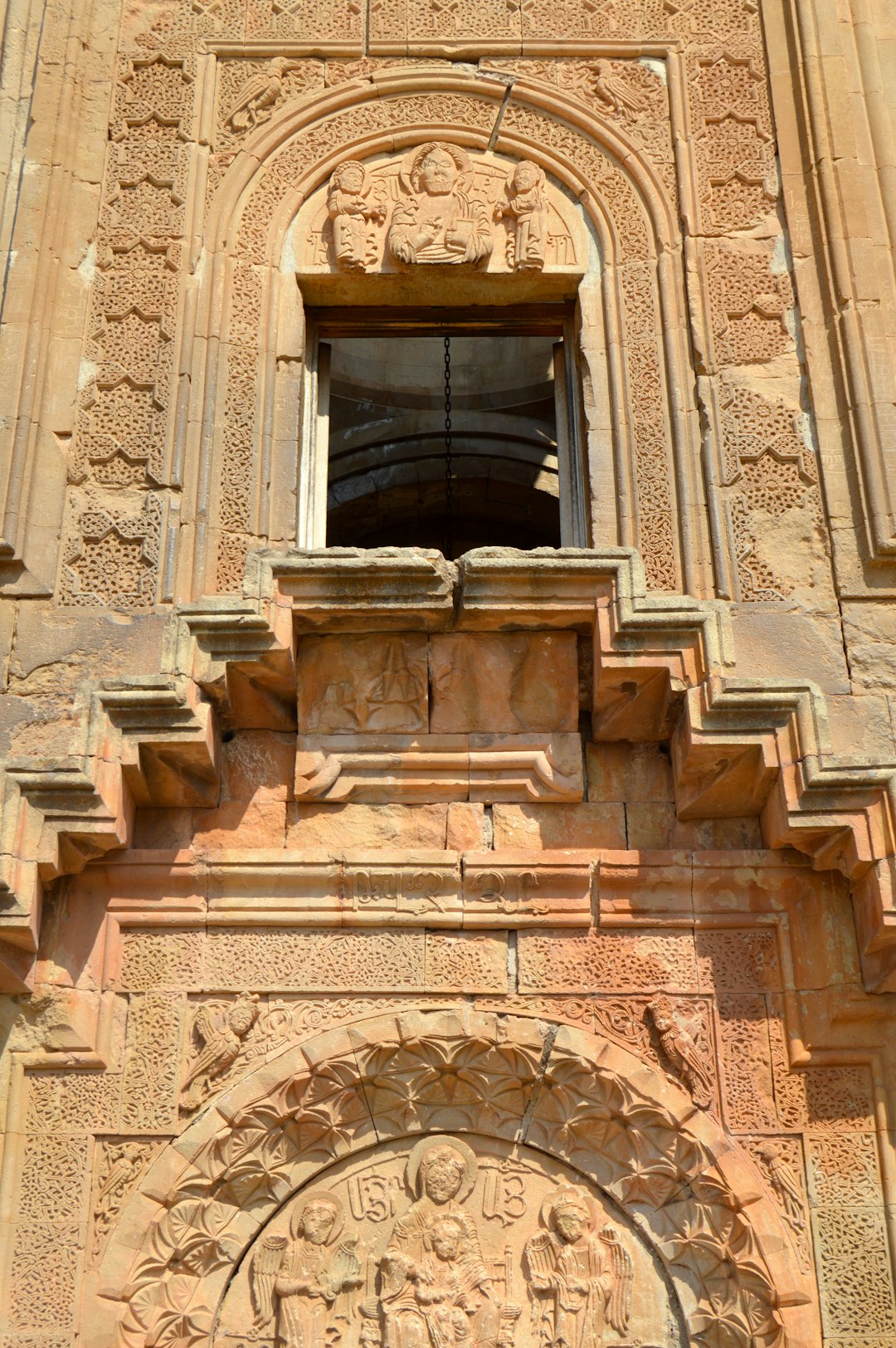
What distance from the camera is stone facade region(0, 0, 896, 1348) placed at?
240 inches

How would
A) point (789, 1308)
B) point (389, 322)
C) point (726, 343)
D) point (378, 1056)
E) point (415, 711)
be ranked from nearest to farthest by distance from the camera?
point (789, 1308) → point (378, 1056) → point (415, 711) → point (726, 343) → point (389, 322)

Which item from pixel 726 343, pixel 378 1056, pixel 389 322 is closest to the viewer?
pixel 378 1056

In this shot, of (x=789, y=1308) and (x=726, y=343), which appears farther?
(x=726, y=343)

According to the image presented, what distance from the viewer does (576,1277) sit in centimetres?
611

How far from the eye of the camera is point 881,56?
25.6 feet

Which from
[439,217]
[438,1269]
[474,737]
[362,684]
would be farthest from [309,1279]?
[439,217]

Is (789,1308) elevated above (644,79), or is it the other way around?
(644,79)

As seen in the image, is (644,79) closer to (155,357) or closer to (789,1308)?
(155,357)

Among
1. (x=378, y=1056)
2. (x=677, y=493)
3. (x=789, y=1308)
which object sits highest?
(x=677, y=493)

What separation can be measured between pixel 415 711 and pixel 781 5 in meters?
4.22

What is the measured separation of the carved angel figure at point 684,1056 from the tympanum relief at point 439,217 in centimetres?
356

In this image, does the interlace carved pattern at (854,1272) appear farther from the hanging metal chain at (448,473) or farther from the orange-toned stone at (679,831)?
the hanging metal chain at (448,473)

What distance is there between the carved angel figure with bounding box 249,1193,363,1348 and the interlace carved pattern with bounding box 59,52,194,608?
2.66 m

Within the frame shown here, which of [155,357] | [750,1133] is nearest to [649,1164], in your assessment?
[750,1133]
